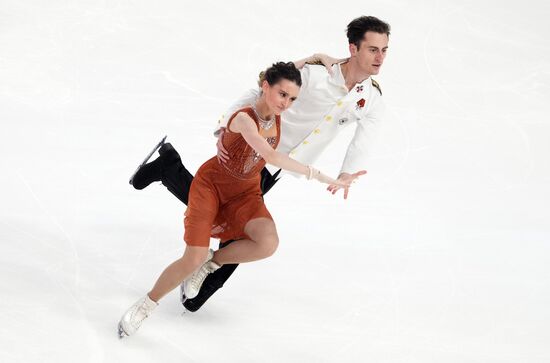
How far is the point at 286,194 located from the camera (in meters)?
5.85

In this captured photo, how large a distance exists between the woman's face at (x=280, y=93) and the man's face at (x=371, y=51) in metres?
0.58

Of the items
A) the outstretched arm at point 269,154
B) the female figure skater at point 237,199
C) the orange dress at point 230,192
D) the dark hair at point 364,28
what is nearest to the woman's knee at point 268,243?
the female figure skater at point 237,199

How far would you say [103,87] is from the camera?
675 cm

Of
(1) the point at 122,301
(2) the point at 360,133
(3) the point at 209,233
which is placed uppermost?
(2) the point at 360,133

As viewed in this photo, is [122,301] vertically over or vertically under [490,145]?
under

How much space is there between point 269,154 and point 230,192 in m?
0.44

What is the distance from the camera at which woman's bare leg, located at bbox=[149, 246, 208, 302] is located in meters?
4.00

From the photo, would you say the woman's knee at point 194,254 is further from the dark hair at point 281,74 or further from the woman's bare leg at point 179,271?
the dark hair at point 281,74

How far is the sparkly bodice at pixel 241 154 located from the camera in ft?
13.4

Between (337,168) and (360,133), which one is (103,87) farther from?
(360,133)

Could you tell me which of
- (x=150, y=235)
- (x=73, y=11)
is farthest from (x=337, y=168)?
(x=73, y=11)

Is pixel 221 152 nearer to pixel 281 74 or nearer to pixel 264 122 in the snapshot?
pixel 264 122

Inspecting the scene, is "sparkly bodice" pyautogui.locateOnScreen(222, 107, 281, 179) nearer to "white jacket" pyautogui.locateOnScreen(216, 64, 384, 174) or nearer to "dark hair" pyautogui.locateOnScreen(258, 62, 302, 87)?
"dark hair" pyautogui.locateOnScreen(258, 62, 302, 87)

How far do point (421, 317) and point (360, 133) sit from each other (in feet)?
3.16
